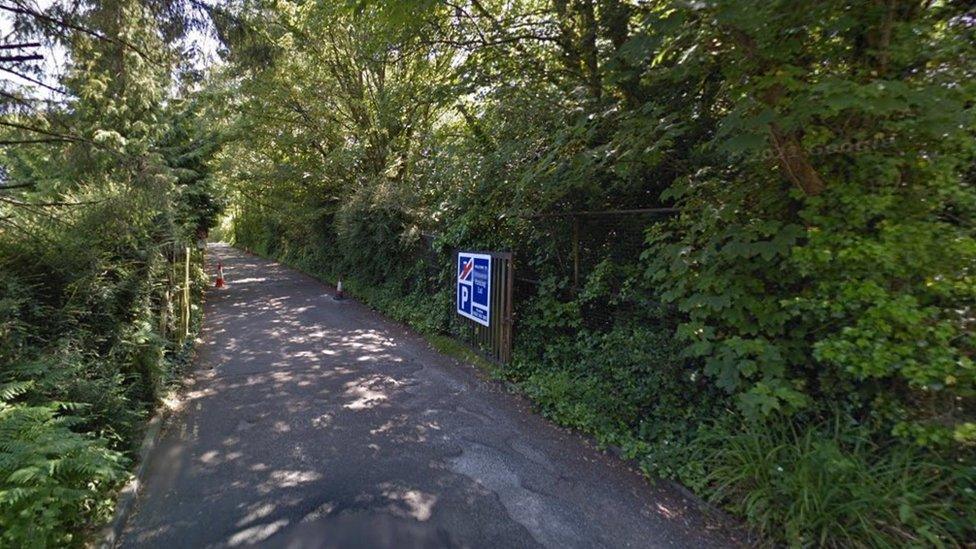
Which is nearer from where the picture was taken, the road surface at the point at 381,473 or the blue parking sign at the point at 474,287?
the road surface at the point at 381,473

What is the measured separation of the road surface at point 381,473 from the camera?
3.11 meters

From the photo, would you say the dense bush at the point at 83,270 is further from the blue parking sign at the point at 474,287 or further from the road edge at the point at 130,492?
the blue parking sign at the point at 474,287

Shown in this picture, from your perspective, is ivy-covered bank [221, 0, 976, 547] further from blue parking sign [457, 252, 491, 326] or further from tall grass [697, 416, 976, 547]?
blue parking sign [457, 252, 491, 326]

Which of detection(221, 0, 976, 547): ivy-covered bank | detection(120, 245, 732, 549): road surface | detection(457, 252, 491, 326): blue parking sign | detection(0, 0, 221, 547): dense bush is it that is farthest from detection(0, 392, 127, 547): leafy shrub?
detection(457, 252, 491, 326): blue parking sign

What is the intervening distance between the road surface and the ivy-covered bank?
50cm

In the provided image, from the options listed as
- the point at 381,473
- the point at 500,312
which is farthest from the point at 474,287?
the point at 381,473

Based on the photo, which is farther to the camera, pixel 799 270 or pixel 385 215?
pixel 385 215

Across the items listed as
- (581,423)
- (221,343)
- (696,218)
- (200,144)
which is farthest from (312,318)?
(696,218)

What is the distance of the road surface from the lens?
3107 millimetres

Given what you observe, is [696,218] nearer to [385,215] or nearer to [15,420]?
[15,420]

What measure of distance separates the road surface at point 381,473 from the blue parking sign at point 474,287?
99cm

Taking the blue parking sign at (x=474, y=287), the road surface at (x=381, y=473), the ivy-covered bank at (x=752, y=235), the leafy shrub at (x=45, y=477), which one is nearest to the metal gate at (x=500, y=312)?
the blue parking sign at (x=474, y=287)

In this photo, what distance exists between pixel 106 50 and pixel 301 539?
5332 mm

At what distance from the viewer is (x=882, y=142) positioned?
2842 millimetres
